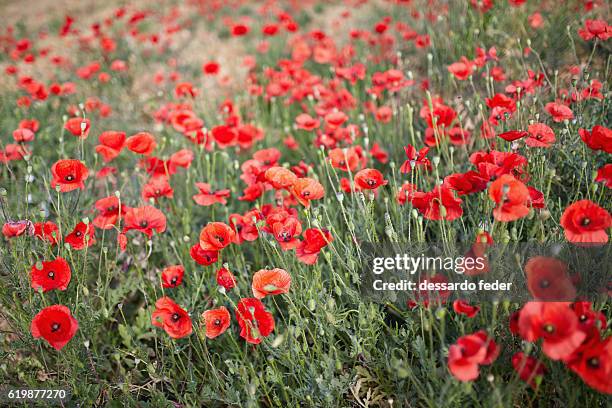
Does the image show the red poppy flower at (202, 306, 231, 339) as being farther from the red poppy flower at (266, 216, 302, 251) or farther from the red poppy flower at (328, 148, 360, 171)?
the red poppy flower at (328, 148, 360, 171)

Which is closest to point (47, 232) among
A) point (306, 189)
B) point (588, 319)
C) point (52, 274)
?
point (52, 274)

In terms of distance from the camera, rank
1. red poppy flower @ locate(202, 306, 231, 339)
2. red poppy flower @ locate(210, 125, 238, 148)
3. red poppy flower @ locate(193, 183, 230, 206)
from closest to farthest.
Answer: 1. red poppy flower @ locate(202, 306, 231, 339)
2. red poppy flower @ locate(193, 183, 230, 206)
3. red poppy flower @ locate(210, 125, 238, 148)

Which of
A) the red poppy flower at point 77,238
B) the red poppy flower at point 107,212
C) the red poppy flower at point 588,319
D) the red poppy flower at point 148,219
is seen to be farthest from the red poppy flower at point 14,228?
the red poppy flower at point 588,319

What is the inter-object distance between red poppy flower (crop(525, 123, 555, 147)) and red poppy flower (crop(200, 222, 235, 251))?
131 cm

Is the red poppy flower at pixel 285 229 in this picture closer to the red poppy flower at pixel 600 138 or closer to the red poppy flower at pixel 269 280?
the red poppy flower at pixel 269 280

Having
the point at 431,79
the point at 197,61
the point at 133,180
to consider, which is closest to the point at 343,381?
the point at 133,180

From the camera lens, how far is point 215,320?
1.83 m

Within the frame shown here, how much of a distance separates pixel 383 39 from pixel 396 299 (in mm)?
3339

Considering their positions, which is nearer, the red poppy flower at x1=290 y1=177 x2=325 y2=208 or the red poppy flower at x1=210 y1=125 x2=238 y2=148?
the red poppy flower at x1=290 y1=177 x2=325 y2=208

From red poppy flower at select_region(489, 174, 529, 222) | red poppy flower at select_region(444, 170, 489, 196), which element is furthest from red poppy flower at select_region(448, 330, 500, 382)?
red poppy flower at select_region(444, 170, 489, 196)

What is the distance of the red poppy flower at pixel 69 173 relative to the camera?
Answer: 6.75 ft

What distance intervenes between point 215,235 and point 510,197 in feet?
3.83

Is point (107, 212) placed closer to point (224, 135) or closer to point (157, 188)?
point (157, 188)

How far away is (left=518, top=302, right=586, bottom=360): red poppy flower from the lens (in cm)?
122
